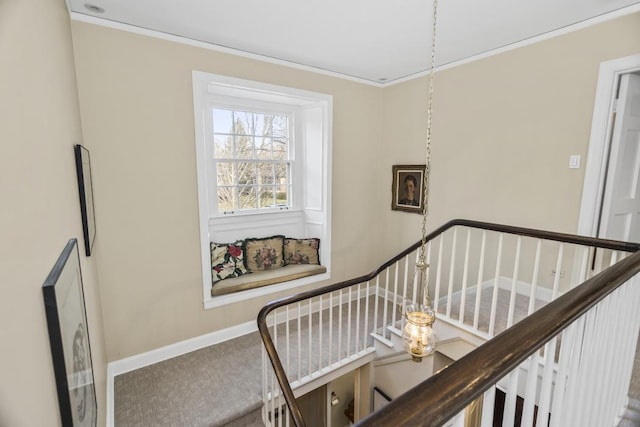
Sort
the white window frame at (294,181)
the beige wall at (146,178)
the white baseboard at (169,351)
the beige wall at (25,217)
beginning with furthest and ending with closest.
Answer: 1. the white window frame at (294,181)
2. the white baseboard at (169,351)
3. the beige wall at (146,178)
4. the beige wall at (25,217)

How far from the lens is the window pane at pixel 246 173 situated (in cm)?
350

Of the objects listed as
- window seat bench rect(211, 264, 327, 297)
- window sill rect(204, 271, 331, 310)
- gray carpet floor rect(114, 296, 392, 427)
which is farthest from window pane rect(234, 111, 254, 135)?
gray carpet floor rect(114, 296, 392, 427)

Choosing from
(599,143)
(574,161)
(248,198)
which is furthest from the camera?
(248,198)

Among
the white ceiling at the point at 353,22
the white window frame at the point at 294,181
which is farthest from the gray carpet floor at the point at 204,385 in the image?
the white ceiling at the point at 353,22

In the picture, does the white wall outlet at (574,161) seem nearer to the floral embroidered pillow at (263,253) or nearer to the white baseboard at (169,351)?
the floral embroidered pillow at (263,253)

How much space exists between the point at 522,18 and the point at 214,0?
221cm

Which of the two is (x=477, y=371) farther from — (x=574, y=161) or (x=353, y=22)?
(x=574, y=161)

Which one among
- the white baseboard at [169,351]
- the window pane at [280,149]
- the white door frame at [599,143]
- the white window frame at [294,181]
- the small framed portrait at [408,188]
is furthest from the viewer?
the window pane at [280,149]

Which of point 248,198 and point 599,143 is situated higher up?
point 599,143

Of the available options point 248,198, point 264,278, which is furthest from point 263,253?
point 248,198

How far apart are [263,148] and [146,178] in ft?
4.60

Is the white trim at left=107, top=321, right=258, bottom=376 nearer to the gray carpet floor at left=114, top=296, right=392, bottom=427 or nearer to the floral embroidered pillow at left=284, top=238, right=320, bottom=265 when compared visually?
the gray carpet floor at left=114, top=296, right=392, bottom=427

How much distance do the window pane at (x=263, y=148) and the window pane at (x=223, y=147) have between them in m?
0.32

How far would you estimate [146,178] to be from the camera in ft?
8.38
